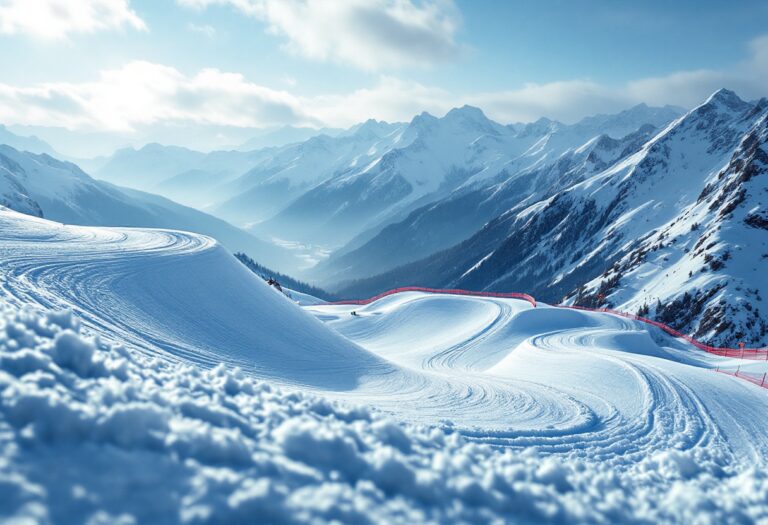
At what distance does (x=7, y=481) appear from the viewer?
2.70 metres

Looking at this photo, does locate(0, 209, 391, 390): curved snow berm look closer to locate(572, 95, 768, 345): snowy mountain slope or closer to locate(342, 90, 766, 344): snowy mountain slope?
locate(572, 95, 768, 345): snowy mountain slope

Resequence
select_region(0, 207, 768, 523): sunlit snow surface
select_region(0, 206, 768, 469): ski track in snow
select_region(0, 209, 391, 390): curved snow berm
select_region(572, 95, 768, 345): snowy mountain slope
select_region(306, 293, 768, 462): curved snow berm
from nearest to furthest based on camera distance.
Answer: select_region(0, 207, 768, 523): sunlit snow surface
select_region(306, 293, 768, 462): curved snow berm
select_region(0, 206, 768, 469): ski track in snow
select_region(0, 209, 391, 390): curved snow berm
select_region(572, 95, 768, 345): snowy mountain slope

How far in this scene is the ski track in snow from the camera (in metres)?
8.95

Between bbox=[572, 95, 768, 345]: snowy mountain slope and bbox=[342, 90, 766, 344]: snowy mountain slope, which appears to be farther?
bbox=[342, 90, 766, 344]: snowy mountain slope

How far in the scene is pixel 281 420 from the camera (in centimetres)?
438

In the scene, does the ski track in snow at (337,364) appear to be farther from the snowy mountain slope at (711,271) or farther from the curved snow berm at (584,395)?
the snowy mountain slope at (711,271)

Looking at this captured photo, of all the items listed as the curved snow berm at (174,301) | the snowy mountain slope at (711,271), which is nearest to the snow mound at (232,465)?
the curved snow berm at (174,301)

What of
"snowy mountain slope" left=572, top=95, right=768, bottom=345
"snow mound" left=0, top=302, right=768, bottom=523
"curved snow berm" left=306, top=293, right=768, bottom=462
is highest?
"snowy mountain slope" left=572, top=95, right=768, bottom=345

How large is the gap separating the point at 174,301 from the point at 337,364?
4.88 meters

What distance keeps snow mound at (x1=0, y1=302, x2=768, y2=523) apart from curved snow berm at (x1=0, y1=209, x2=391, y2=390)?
4293 millimetres

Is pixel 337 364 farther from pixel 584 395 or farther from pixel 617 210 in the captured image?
pixel 617 210

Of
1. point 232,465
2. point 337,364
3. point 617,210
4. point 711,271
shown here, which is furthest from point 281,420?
point 617,210

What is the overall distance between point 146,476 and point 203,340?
8023 mm

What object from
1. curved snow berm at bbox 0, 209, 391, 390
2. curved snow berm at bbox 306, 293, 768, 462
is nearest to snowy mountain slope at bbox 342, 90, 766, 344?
curved snow berm at bbox 306, 293, 768, 462
